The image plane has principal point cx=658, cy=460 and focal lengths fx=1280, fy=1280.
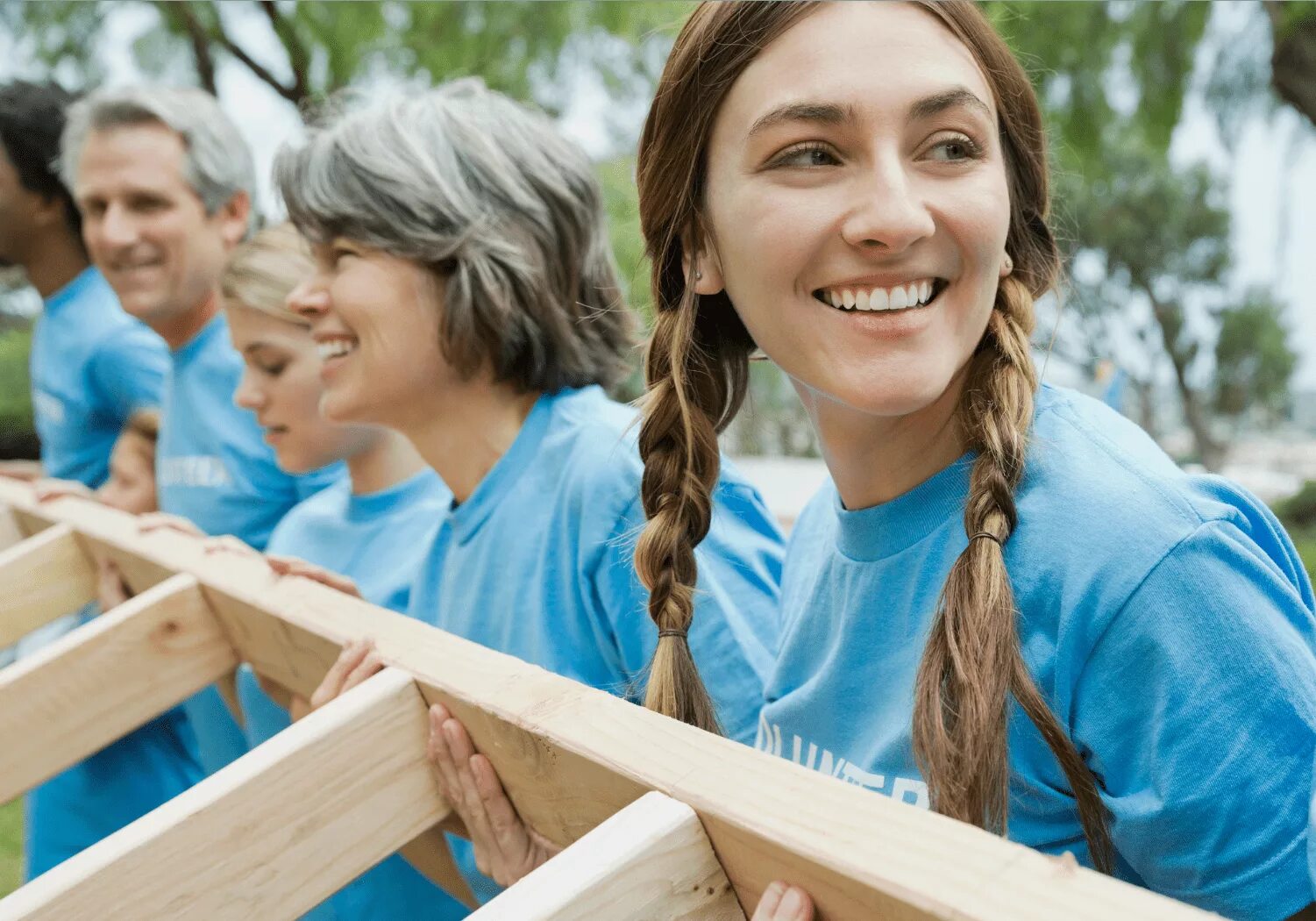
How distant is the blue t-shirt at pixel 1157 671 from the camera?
1116 millimetres

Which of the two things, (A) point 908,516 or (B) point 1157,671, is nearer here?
(B) point 1157,671

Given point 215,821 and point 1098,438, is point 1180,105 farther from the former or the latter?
point 215,821

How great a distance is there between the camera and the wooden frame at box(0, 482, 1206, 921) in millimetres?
830

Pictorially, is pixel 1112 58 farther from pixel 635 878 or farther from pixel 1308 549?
pixel 635 878

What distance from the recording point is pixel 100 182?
3.41m

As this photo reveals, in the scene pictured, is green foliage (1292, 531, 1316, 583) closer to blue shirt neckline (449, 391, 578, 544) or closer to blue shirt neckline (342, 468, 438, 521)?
blue shirt neckline (342, 468, 438, 521)

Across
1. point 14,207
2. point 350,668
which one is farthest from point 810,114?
point 14,207

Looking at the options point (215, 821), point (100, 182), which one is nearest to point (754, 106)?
point (215, 821)

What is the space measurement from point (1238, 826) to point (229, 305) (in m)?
2.25

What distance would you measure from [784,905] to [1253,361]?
1048 inches

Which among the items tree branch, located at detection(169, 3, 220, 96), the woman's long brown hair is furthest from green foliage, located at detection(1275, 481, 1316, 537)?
the woman's long brown hair

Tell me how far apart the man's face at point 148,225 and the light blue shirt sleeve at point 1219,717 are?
2.84 metres

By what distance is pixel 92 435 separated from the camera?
12.8 feet

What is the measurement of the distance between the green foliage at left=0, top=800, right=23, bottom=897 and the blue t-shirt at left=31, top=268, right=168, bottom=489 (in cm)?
139
